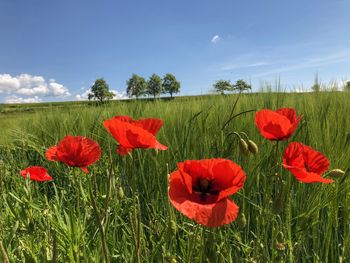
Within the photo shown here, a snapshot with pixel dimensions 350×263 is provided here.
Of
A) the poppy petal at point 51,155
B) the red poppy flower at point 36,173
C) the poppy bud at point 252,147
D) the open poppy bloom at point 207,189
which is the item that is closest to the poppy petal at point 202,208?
the open poppy bloom at point 207,189

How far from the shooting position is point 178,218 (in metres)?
1.12

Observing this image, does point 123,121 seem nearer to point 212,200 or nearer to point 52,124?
point 212,200

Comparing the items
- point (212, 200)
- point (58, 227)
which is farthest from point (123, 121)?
point (58, 227)

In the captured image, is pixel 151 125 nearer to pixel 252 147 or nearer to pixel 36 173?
pixel 252 147

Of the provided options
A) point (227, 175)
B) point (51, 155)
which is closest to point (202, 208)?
point (227, 175)

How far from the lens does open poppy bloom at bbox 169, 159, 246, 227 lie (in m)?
0.41

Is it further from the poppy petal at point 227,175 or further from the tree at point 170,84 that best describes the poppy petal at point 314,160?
the tree at point 170,84

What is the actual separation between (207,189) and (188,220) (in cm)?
57

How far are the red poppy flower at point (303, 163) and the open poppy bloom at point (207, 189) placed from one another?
144 millimetres

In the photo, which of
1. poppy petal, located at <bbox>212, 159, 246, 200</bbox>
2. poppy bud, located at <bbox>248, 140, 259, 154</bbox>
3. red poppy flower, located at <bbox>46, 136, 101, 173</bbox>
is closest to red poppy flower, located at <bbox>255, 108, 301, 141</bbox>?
poppy bud, located at <bbox>248, 140, 259, 154</bbox>

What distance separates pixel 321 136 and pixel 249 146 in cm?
69

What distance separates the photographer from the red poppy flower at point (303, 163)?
55 cm

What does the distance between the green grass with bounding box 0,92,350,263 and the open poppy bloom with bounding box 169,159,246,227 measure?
9 centimetres

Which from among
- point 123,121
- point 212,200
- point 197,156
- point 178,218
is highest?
point 123,121
